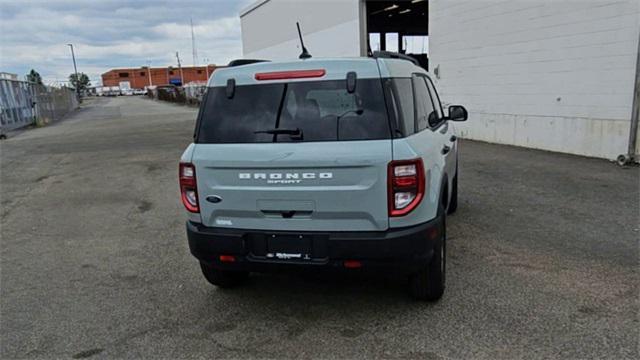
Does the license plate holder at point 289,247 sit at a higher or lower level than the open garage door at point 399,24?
lower

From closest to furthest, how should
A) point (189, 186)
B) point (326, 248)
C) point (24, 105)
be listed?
point (326, 248)
point (189, 186)
point (24, 105)

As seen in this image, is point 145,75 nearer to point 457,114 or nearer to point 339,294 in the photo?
point 457,114

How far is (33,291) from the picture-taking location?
4531mm

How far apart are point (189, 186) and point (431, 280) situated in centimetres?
193

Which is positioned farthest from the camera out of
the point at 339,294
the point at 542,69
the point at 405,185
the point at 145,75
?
the point at 145,75

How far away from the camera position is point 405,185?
10.5ft

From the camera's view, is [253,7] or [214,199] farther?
[253,7]

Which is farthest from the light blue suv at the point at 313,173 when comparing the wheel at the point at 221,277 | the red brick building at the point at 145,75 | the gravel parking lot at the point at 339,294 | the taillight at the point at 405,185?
the red brick building at the point at 145,75

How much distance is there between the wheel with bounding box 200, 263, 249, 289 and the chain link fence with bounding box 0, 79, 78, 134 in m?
19.1

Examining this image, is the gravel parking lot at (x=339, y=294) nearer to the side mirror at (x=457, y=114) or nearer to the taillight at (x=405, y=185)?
the taillight at (x=405, y=185)

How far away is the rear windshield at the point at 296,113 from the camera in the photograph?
3295 millimetres

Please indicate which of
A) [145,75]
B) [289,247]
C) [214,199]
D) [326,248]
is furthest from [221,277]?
[145,75]

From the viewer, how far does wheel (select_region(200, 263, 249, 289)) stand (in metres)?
4.19

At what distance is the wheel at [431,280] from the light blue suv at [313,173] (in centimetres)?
2
